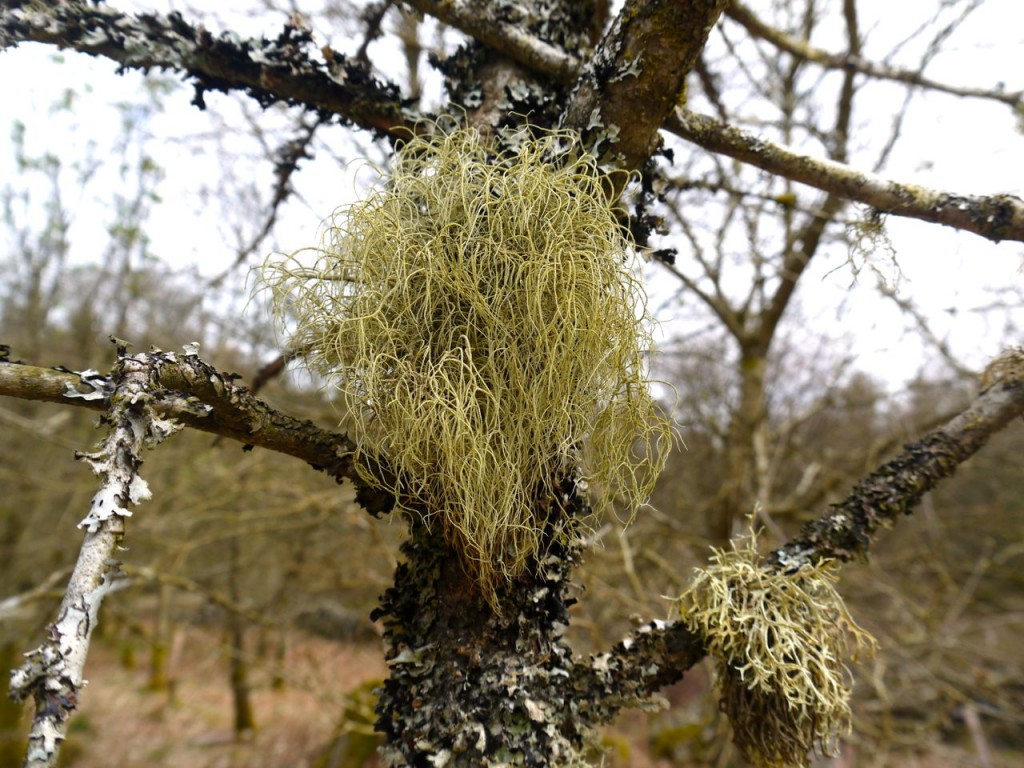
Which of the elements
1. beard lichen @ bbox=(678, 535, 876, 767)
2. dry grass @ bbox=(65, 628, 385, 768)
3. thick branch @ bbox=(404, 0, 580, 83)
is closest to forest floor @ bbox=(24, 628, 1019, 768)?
dry grass @ bbox=(65, 628, 385, 768)

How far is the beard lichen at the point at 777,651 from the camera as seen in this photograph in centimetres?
103

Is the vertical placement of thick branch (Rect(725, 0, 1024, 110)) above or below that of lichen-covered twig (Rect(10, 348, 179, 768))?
above

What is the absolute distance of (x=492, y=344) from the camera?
3.10 ft

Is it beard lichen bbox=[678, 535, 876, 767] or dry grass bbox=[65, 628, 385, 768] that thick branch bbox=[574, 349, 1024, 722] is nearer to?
beard lichen bbox=[678, 535, 876, 767]

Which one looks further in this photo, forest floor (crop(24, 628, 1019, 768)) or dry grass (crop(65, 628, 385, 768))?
dry grass (crop(65, 628, 385, 768))

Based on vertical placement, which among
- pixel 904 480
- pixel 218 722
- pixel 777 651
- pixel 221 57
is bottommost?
pixel 777 651

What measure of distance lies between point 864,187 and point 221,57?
1.22 metres

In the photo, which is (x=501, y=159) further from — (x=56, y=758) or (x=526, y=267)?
(x=56, y=758)

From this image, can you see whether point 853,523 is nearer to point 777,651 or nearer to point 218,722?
point 777,651

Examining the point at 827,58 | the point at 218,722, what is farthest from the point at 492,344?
the point at 218,722

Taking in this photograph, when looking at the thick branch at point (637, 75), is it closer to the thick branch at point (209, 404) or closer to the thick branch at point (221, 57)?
the thick branch at point (221, 57)

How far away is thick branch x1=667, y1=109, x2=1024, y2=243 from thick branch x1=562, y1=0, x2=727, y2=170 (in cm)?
13

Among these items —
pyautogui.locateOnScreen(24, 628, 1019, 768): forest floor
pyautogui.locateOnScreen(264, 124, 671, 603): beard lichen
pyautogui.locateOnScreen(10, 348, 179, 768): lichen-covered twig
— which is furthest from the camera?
pyautogui.locateOnScreen(24, 628, 1019, 768): forest floor

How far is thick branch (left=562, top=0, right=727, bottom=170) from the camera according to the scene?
3.18 ft
